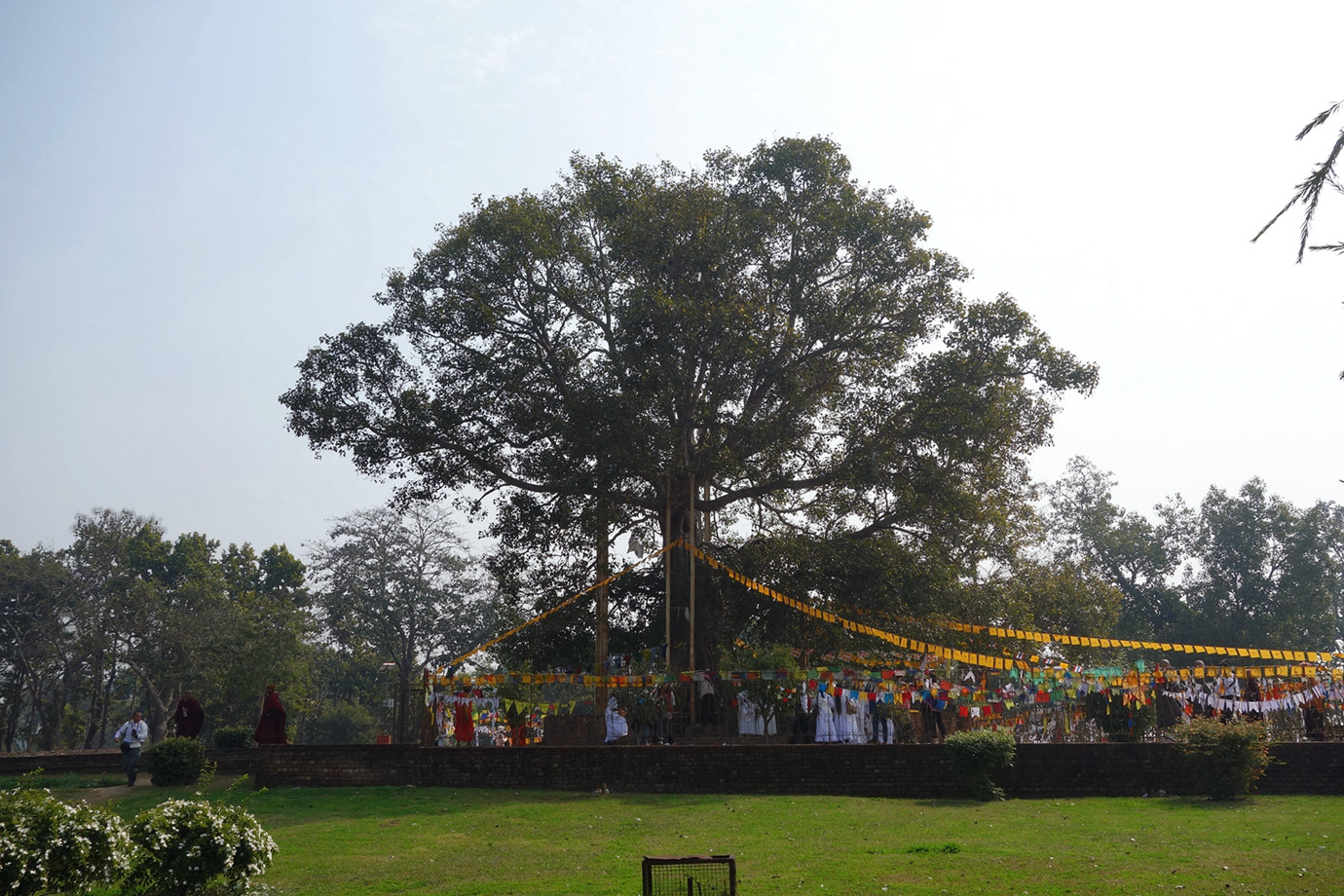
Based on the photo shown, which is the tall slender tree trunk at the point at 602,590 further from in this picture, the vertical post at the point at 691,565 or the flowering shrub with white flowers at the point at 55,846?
the flowering shrub with white flowers at the point at 55,846

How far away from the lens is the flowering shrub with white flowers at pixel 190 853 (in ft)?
27.3

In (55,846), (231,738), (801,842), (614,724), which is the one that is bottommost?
(801,842)

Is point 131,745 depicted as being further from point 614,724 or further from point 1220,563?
point 1220,563

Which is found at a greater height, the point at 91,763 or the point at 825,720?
the point at 825,720

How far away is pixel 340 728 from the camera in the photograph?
4575cm

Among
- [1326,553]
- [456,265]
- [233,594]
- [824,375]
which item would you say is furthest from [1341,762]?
[233,594]

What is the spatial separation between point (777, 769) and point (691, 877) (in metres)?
9.80

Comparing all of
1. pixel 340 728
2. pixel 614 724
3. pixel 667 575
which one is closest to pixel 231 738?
pixel 614 724

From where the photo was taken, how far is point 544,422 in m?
23.9

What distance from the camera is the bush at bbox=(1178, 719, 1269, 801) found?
583 inches

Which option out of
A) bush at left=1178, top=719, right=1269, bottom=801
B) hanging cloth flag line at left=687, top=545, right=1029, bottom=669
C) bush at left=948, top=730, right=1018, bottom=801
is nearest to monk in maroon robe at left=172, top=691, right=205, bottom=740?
hanging cloth flag line at left=687, top=545, right=1029, bottom=669

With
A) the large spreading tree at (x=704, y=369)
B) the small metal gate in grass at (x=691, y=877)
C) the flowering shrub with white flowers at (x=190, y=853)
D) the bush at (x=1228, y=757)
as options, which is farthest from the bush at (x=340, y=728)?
the small metal gate in grass at (x=691, y=877)

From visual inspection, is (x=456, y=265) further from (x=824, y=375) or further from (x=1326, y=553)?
(x=1326, y=553)

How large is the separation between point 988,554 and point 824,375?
5744mm
